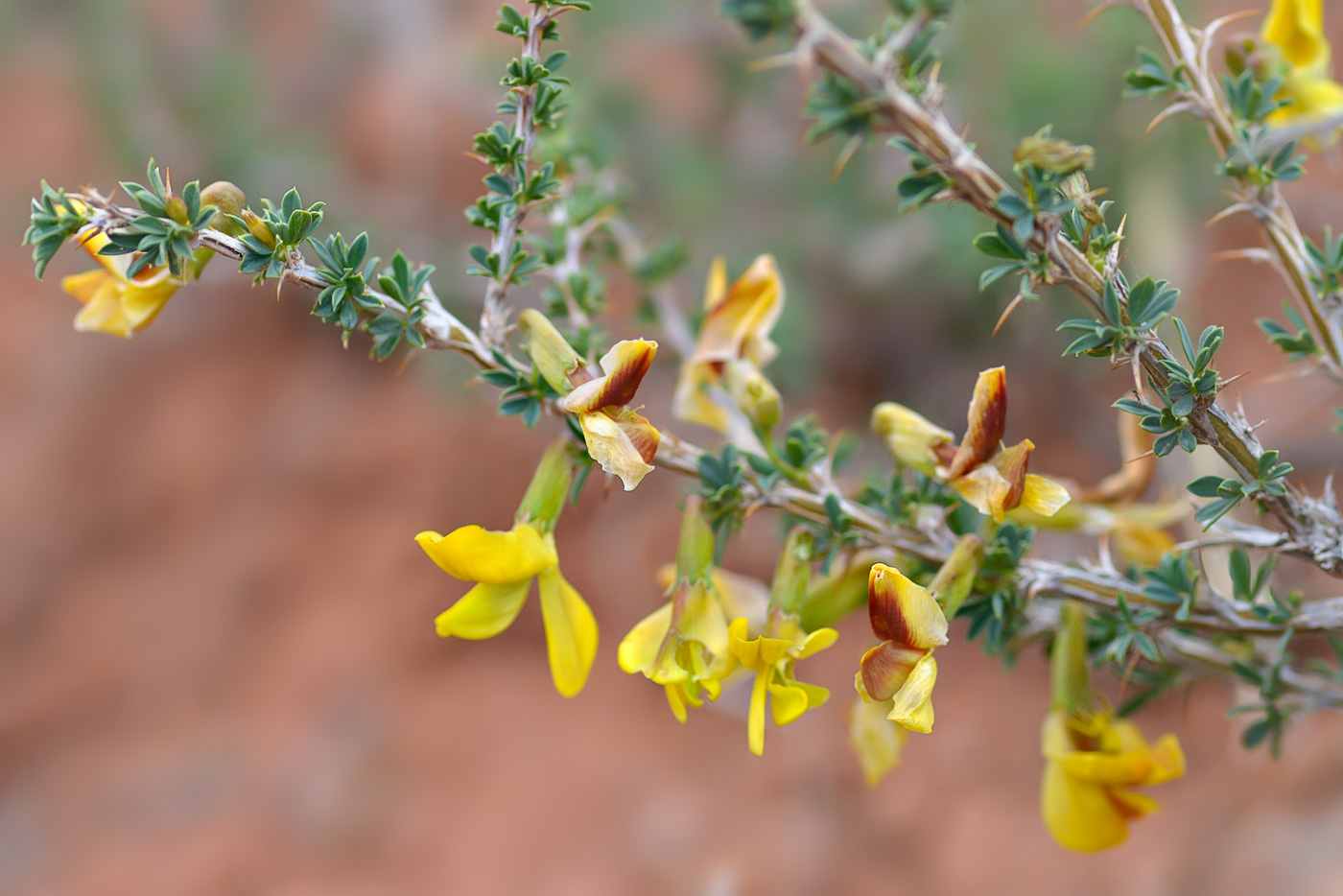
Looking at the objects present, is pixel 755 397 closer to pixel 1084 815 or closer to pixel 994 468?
pixel 994 468

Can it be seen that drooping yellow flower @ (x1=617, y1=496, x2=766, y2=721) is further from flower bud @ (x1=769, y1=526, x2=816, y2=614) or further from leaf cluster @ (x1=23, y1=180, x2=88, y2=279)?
leaf cluster @ (x1=23, y1=180, x2=88, y2=279)

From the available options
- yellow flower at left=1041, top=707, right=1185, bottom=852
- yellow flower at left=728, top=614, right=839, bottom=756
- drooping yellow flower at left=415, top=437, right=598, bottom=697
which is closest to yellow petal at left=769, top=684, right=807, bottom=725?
yellow flower at left=728, top=614, right=839, bottom=756

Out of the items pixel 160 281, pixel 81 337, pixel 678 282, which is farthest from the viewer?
pixel 81 337

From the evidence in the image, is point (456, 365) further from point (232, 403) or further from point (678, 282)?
point (232, 403)

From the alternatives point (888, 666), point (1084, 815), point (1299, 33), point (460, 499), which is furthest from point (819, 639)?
point (460, 499)

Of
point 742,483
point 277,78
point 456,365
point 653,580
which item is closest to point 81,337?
point 277,78

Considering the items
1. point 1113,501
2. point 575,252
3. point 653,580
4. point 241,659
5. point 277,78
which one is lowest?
point 1113,501

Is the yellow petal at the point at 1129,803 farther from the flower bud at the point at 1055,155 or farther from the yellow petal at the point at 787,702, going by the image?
the flower bud at the point at 1055,155
